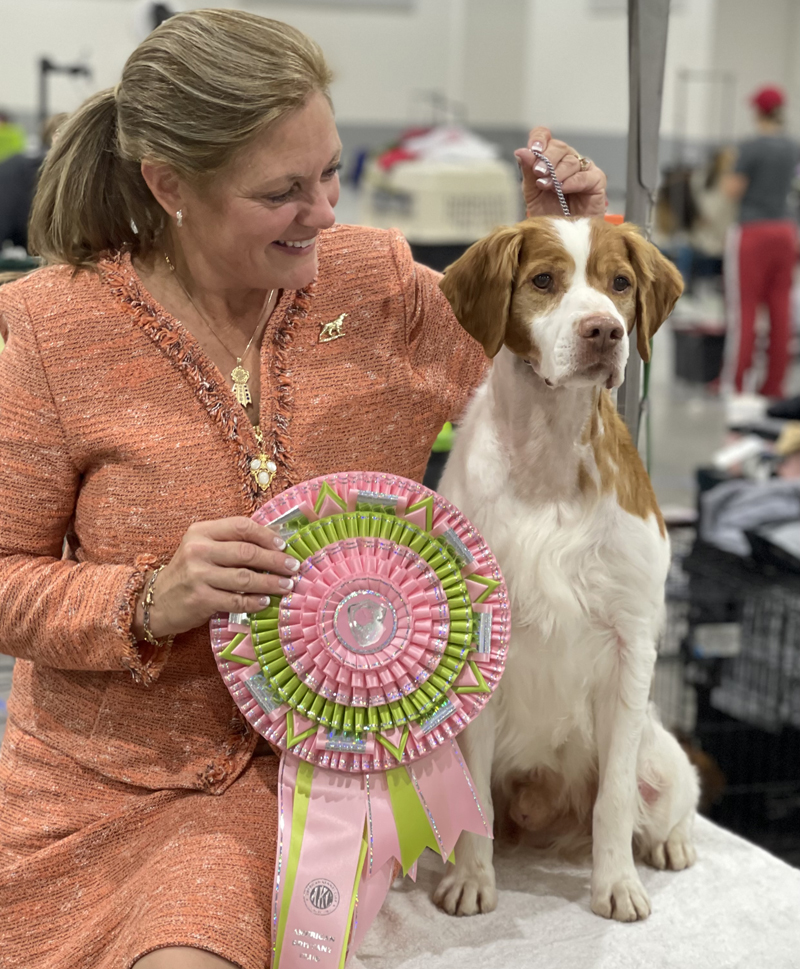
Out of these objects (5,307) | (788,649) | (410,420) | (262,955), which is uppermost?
(5,307)

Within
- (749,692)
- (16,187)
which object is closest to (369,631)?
(749,692)

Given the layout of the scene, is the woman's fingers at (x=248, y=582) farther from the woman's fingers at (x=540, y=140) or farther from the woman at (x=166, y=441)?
the woman's fingers at (x=540, y=140)

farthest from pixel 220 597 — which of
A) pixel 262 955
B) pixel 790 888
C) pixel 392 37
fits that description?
pixel 392 37

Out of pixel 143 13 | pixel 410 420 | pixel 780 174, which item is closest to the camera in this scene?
pixel 410 420

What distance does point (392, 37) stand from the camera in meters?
10.1

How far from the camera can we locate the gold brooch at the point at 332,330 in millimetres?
1425

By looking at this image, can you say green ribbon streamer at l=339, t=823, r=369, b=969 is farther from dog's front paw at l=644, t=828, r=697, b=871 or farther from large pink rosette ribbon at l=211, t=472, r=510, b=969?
dog's front paw at l=644, t=828, r=697, b=871

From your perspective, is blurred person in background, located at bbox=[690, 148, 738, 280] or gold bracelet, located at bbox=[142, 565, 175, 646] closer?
gold bracelet, located at bbox=[142, 565, 175, 646]

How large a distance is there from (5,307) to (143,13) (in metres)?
2.43

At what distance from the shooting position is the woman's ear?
1.29 metres

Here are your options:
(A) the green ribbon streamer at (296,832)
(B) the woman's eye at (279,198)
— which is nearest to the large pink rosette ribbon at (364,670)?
(A) the green ribbon streamer at (296,832)

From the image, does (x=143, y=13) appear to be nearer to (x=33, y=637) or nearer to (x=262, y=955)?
(x=33, y=637)

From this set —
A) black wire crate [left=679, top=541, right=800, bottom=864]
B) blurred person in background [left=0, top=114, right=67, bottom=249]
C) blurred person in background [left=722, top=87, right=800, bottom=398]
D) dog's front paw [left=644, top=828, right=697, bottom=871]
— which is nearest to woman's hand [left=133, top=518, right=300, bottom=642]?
dog's front paw [left=644, top=828, right=697, bottom=871]

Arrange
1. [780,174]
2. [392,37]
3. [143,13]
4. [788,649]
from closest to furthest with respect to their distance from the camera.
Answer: [788,649], [143,13], [780,174], [392,37]
